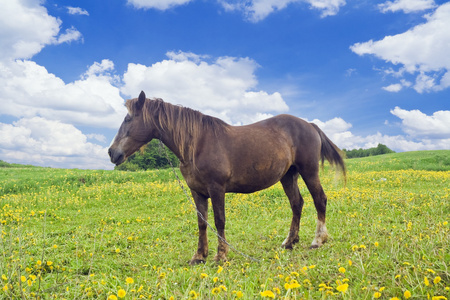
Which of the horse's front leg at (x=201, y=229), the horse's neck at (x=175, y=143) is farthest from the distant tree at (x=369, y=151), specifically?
the horse's neck at (x=175, y=143)

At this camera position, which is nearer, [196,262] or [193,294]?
[193,294]

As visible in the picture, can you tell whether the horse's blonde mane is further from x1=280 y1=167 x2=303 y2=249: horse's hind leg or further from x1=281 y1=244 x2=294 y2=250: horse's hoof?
x1=281 y1=244 x2=294 y2=250: horse's hoof

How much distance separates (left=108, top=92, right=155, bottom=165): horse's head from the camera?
5.16 meters

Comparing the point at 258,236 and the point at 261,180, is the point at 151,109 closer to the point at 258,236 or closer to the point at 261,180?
the point at 261,180

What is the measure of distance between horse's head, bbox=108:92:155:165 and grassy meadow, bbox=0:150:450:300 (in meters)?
1.46

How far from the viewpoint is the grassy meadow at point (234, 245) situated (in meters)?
3.21

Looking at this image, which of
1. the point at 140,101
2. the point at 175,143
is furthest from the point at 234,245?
the point at 140,101

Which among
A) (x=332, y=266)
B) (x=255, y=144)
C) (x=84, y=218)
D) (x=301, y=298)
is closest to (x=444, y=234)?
(x=332, y=266)

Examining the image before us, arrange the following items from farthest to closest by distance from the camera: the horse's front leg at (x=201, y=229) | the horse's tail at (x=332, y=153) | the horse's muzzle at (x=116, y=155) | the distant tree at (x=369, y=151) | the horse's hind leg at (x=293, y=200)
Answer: the distant tree at (x=369, y=151) → the horse's tail at (x=332, y=153) → the horse's hind leg at (x=293, y=200) → the horse's front leg at (x=201, y=229) → the horse's muzzle at (x=116, y=155)

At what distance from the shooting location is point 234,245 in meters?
6.43

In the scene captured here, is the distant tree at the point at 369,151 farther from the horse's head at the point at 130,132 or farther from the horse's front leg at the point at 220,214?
the horse's head at the point at 130,132

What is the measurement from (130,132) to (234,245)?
10.8 feet

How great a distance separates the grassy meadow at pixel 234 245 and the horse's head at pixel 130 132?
146 centimetres

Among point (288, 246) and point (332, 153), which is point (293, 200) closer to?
point (288, 246)
